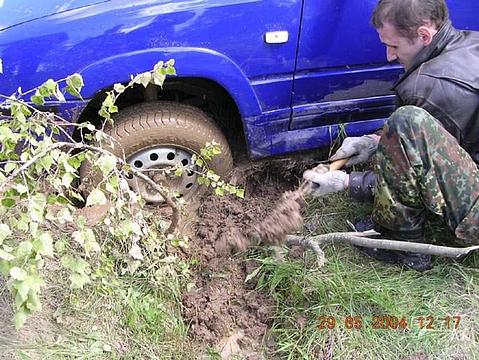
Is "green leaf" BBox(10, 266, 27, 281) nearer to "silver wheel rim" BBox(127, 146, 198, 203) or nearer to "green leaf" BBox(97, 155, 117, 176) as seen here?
"green leaf" BBox(97, 155, 117, 176)

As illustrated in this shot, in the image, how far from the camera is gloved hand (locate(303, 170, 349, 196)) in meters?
2.67

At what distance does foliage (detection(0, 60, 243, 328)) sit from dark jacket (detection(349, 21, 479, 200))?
0.94 meters

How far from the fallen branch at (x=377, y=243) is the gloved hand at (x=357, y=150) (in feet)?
1.53

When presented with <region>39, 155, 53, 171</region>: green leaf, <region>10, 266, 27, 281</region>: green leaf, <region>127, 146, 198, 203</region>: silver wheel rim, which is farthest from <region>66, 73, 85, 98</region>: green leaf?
<region>127, 146, 198, 203</region>: silver wheel rim

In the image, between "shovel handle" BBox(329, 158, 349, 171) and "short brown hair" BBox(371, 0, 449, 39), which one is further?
"shovel handle" BBox(329, 158, 349, 171)

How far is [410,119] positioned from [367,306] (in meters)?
0.85

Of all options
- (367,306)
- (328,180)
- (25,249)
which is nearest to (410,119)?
(328,180)

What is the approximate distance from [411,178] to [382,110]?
963 millimetres

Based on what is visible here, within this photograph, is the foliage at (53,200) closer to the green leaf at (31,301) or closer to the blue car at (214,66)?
the green leaf at (31,301)

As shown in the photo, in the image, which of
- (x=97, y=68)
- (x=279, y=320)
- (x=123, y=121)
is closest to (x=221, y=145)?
(x=123, y=121)

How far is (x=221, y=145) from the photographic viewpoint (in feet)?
9.82

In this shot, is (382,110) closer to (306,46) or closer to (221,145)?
(306,46)

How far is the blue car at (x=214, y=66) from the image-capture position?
7.93ft
